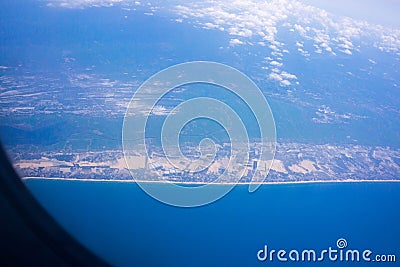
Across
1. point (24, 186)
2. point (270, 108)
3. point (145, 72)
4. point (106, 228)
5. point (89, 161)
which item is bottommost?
point (106, 228)

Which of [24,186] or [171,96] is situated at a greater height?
[171,96]

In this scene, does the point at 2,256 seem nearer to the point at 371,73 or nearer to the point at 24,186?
the point at 24,186

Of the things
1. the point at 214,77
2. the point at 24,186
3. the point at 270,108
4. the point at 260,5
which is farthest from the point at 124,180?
the point at 260,5

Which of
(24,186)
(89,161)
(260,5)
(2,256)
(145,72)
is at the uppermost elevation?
(260,5)

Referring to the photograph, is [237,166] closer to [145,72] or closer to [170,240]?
[170,240]

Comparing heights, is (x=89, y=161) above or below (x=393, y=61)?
below

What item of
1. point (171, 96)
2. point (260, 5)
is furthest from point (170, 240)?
point (260, 5)
